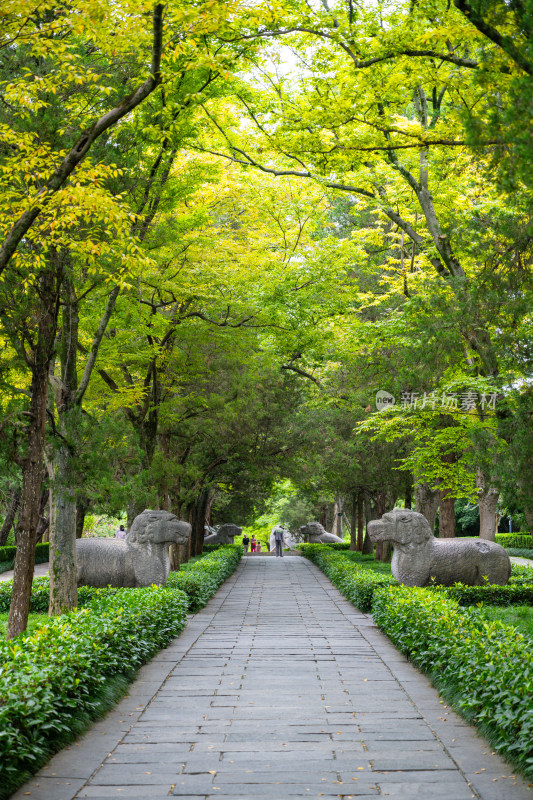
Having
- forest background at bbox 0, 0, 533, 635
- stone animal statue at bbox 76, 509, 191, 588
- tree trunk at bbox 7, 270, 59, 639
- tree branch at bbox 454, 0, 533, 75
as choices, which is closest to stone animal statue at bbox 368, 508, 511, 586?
forest background at bbox 0, 0, 533, 635

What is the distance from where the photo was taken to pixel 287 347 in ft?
59.5

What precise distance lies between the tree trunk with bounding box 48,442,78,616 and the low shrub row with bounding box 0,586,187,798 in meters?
1.06

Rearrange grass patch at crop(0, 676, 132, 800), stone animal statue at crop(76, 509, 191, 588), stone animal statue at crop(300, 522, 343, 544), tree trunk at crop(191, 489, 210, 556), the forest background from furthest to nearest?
1. stone animal statue at crop(300, 522, 343, 544)
2. tree trunk at crop(191, 489, 210, 556)
3. stone animal statue at crop(76, 509, 191, 588)
4. the forest background
5. grass patch at crop(0, 676, 132, 800)

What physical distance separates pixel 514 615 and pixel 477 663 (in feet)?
18.8

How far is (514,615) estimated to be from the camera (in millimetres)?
11086

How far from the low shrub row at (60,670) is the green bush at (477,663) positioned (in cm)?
308

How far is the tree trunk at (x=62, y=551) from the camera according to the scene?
32.6 ft

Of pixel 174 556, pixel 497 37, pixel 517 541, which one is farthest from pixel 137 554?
pixel 517 541

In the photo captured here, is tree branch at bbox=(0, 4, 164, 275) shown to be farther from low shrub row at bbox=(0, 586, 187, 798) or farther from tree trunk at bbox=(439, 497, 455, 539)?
tree trunk at bbox=(439, 497, 455, 539)

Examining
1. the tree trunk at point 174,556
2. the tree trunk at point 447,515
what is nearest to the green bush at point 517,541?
the tree trunk at point 447,515

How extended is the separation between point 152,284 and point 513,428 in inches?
335

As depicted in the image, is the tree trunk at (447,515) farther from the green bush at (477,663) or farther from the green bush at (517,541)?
the green bush at (517,541)

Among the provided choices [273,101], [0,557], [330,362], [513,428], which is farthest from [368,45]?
[0,557]

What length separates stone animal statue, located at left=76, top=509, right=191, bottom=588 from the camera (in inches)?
476
